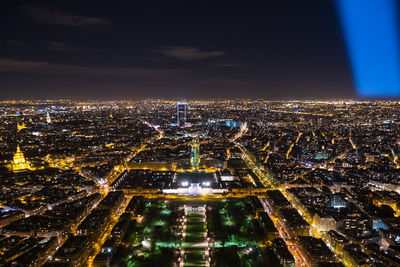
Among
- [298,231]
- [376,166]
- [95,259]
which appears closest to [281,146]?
[376,166]

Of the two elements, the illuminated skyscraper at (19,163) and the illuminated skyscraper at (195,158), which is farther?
the illuminated skyscraper at (195,158)

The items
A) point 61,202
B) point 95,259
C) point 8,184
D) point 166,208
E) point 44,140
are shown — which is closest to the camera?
point 95,259

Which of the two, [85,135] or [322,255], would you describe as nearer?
[322,255]

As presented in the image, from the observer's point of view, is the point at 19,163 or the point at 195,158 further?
the point at 195,158

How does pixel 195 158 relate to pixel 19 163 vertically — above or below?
above

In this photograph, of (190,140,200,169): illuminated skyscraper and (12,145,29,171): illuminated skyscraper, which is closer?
(12,145,29,171): illuminated skyscraper

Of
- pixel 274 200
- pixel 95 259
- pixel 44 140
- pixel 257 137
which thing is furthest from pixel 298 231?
pixel 44 140

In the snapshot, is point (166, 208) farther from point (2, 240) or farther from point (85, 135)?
point (85, 135)

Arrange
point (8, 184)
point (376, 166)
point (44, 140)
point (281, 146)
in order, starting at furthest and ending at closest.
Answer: point (44, 140), point (281, 146), point (376, 166), point (8, 184)

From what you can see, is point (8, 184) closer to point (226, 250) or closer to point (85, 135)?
point (226, 250)
